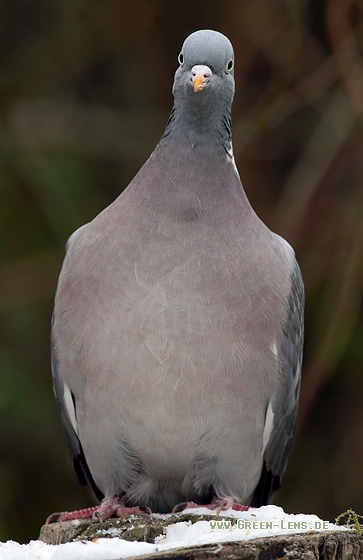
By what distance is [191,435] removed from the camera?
12.4 feet

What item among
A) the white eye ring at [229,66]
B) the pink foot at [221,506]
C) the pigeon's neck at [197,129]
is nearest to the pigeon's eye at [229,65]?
the white eye ring at [229,66]

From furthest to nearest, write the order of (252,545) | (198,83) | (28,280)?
(28,280), (198,83), (252,545)

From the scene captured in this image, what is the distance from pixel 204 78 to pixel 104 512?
1668 millimetres

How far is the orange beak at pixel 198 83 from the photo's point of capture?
362 centimetres

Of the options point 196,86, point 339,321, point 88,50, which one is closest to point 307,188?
point 339,321

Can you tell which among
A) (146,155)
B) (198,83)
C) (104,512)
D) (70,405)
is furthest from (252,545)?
(146,155)

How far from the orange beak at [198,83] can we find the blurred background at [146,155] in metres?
2.11

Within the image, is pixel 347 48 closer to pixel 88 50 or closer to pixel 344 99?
pixel 344 99

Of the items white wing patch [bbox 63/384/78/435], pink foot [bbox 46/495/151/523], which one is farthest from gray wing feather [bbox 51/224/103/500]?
pink foot [bbox 46/495/151/523]

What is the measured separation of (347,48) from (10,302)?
2502mm

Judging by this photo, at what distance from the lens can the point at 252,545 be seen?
A: 2688 millimetres

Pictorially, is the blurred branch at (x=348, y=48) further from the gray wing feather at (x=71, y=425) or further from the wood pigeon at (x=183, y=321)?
the gray wing feather at (x=71, y=425)

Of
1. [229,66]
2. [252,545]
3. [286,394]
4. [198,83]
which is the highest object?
[229,66]

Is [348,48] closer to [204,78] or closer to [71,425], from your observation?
[204,78]
